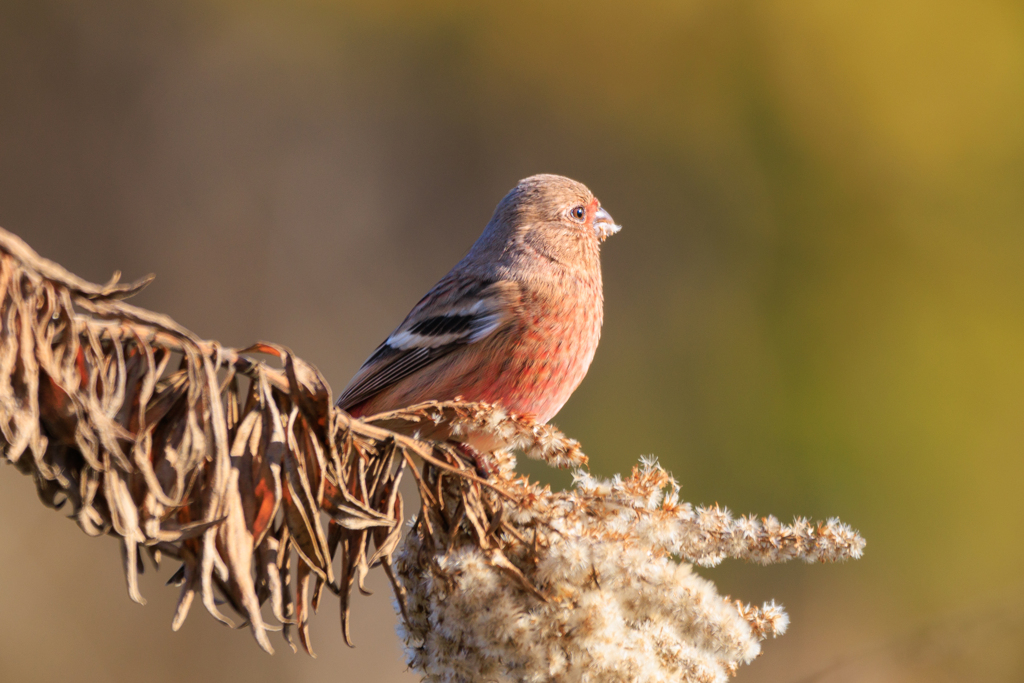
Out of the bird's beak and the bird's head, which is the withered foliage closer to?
the bird's head

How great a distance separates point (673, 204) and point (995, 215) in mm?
3270

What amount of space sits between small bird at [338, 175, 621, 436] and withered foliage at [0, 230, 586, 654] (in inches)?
65.8

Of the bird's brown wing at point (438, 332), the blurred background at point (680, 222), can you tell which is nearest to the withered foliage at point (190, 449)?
the bird's brown wing at point (438, 332)

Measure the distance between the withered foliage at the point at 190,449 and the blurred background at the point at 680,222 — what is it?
5.17 meters

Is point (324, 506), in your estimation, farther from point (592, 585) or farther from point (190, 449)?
point (592, 585)

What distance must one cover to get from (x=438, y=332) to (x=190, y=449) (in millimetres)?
2495

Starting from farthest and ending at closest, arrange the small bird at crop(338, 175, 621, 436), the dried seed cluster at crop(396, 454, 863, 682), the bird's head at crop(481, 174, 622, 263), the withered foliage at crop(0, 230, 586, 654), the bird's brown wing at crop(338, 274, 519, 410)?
the bird's head at crop(481, 174, 622, 263), the bird's brown wing at crop(338, 274, 519, 410), the small bird at crop(338, 175, 621, 436), the dried seed cluster at crop(396, 454, 863, 682), the withered foliage at crop(0, 230, 586, 654)

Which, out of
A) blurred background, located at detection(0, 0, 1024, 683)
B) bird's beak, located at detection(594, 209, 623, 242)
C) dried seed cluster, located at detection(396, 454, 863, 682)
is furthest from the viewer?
blurred background, located at detection(0, 0, 1024, 683)

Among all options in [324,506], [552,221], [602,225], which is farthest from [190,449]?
[602,225]

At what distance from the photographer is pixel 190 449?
164 cm

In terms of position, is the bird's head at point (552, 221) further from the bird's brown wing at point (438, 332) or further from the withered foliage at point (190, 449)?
the withered foliage at point (190, 449)

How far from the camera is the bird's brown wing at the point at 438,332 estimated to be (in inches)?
155

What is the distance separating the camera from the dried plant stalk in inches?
60.7

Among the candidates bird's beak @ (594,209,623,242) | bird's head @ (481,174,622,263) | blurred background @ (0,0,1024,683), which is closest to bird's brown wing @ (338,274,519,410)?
bird's head @ (481,174,622,263)
